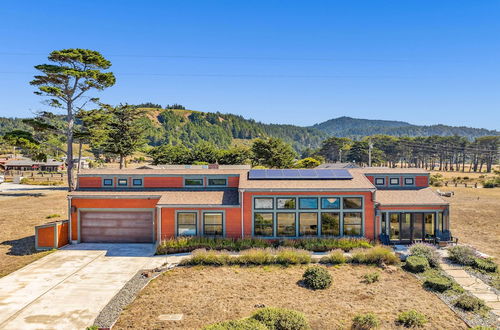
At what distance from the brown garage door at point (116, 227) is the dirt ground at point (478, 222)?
20.4 metres

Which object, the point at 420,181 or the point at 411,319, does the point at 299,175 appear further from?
the point at 411,319

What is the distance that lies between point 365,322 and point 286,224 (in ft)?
32.2

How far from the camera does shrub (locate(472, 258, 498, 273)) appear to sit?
16.4 m

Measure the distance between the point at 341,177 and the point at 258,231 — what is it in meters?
6.37

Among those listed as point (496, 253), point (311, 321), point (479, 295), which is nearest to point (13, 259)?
point (311, 321)

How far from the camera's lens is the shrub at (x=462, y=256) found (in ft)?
56.3

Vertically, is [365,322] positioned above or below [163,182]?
below

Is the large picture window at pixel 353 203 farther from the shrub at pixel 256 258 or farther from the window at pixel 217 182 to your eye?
the window at pixel 217 182

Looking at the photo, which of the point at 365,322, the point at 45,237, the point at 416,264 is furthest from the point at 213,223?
the point at 365,322

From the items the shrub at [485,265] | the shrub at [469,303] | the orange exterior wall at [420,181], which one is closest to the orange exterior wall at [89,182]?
the shrub at [469,303]

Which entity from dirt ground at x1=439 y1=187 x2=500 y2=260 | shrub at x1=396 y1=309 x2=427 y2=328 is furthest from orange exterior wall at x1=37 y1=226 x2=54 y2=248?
dirt ground at x1=439 y1=187 x2=500 y2=260

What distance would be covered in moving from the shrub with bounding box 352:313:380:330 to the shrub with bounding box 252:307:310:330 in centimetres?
157

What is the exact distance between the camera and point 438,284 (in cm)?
1409

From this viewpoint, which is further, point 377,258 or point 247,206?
point 247,206
